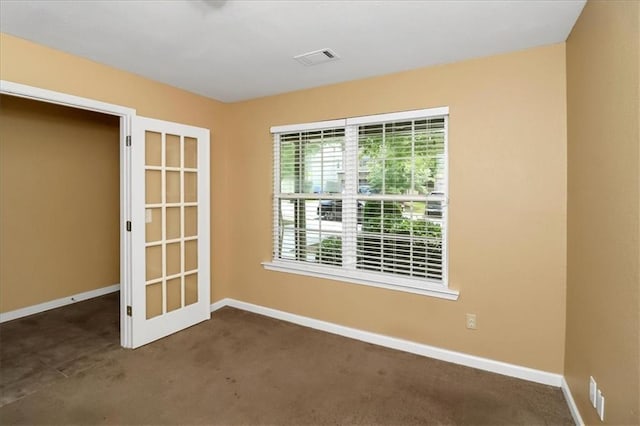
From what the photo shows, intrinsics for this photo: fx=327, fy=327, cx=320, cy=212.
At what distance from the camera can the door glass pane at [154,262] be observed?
314cm

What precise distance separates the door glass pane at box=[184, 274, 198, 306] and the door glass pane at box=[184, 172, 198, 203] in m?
0.83

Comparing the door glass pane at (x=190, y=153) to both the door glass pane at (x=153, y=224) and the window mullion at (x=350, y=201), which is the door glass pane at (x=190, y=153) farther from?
the window mullion at (x=350, y=201)

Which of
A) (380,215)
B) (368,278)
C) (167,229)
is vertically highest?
(380,215)

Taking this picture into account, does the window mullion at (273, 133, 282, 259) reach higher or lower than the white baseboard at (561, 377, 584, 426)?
higher

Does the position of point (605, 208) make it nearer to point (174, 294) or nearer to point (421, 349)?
point (421, 349)

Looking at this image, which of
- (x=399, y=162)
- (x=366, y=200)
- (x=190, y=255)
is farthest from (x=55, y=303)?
(x=399, y=162)

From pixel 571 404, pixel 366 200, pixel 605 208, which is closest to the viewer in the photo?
pixel 605 208

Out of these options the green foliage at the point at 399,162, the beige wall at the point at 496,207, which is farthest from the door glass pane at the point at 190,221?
the green foliage at the point at 399,162

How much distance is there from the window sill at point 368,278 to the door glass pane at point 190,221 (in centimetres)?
86

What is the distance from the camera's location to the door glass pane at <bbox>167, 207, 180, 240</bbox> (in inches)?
131

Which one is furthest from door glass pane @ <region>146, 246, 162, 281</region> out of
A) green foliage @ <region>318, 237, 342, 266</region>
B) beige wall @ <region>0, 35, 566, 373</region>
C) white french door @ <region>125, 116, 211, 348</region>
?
green foliage @ <region>318, 237, 342, 266</region>

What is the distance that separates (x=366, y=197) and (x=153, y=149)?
6.87 ft

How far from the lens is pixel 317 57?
2648 mm

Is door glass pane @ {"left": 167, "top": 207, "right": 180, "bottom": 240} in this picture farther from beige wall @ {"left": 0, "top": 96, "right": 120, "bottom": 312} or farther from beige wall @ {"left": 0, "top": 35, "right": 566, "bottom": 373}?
beige wall @ {"left": 0, "top": 96, "right": 120, "bottom": 312}
